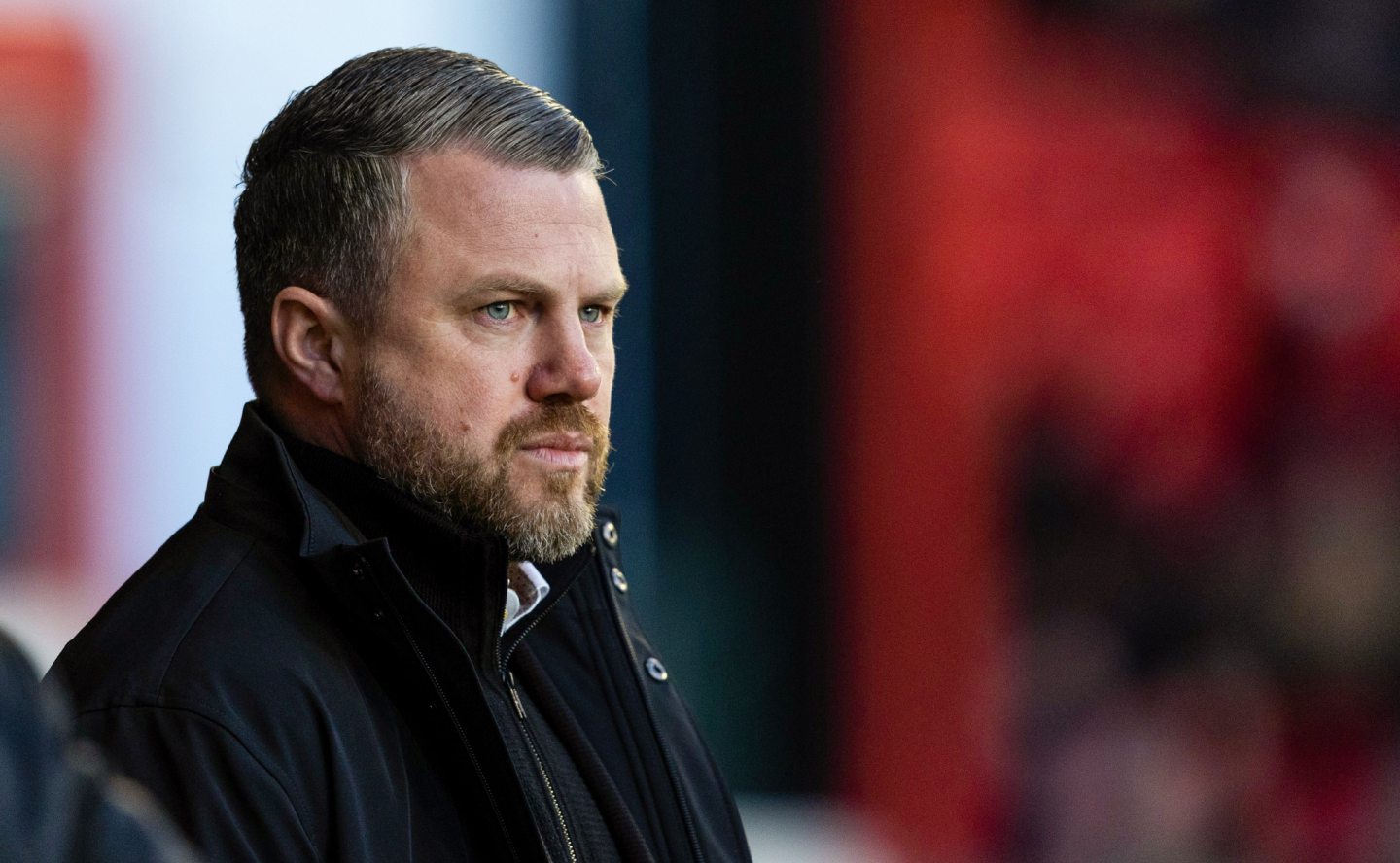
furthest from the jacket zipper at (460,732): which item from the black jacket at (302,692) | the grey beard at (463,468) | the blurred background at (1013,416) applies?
the blurred background at (1013,416)

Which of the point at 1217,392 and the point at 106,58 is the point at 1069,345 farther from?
the point at 106,58

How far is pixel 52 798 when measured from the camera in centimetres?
85

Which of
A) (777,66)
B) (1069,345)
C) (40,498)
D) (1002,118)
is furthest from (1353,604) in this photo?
(40,498)

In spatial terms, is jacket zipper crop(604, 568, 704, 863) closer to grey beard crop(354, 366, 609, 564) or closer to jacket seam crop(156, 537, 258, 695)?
grey beard crop(354, 366, 609, 564)

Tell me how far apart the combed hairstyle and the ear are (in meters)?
0.02

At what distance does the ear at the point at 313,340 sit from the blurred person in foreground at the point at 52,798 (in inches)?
54.1

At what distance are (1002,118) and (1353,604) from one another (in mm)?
1794

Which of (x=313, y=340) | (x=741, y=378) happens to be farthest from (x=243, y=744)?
(x=741, y=378)

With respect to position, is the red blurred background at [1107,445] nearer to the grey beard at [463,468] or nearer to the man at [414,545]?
the man at [414,545]

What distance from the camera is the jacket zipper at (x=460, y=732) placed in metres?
2.00

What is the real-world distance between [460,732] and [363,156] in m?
0.75

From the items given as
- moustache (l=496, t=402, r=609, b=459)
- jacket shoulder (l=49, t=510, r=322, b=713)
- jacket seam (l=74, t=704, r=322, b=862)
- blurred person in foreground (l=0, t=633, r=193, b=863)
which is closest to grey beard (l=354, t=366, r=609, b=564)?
moustache (l=496, t=402, r=609, b=459)

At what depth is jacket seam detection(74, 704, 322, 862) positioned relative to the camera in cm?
185

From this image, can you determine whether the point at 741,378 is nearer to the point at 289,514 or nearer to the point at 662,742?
the point at 662,742
